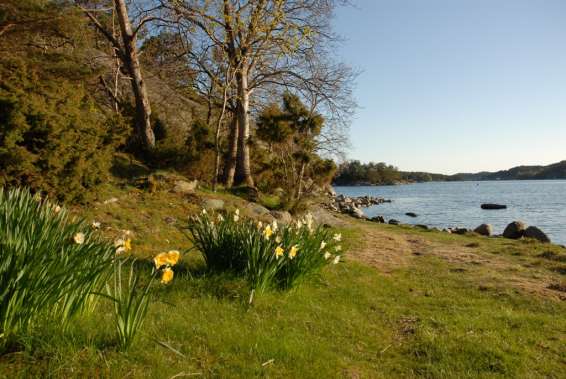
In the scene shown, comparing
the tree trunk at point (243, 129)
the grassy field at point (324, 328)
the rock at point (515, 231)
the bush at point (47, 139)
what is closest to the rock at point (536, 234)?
the rock at point (515, 231)

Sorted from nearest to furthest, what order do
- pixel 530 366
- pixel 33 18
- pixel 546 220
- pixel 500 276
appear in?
pixel 530 366
pixel 500 276
pixel 33 18
pixel 546 220

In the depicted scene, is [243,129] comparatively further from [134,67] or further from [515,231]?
[515,231]

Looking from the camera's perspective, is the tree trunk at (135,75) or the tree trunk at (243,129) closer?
the tree trunk at (135,75)

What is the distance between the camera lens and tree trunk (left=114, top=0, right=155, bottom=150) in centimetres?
1312

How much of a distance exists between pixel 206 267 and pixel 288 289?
4.11 feet

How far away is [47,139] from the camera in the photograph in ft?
23.0

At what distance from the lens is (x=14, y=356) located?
2.63m

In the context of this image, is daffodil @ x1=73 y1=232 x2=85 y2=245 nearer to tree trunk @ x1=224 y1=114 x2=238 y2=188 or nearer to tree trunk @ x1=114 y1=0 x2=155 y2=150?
tree trunk @ x1=114 y1=0 x2=155 y2=150

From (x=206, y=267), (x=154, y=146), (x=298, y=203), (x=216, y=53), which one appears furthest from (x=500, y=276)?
(x=216, y=53)

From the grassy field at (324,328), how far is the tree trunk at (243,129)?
26.6ft

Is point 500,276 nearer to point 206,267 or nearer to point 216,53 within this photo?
point 206,267

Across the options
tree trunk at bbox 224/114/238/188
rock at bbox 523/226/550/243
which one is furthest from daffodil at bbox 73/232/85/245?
rock at bbox 523/226/550/243

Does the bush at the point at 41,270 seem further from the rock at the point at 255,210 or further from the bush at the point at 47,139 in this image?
the rock at the point at 255,210

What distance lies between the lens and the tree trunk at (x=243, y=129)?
16.3 meters
